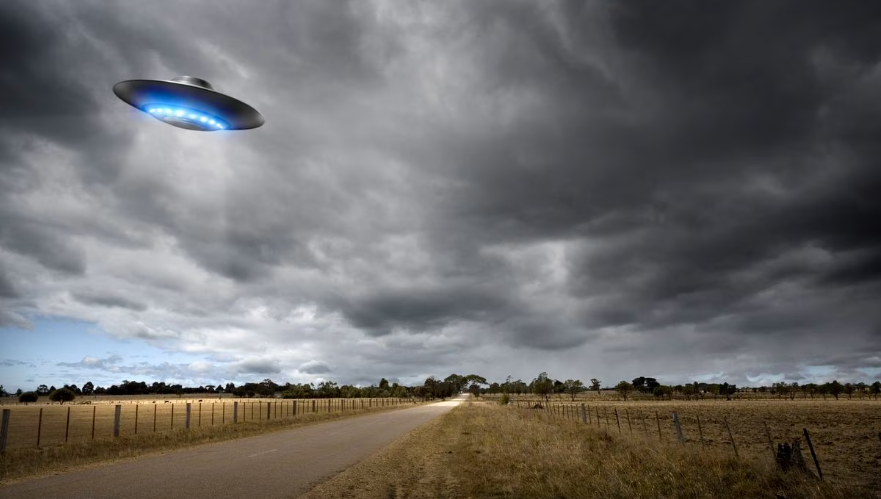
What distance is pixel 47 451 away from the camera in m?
20.9

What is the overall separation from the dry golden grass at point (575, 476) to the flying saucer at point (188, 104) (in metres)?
8.41

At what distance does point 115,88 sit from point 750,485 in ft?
53.1

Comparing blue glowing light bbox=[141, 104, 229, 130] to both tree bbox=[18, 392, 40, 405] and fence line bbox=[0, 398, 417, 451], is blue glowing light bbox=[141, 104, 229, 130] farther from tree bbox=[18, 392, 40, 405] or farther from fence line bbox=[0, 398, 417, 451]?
tree bbox=[18, 392, 40, 405]

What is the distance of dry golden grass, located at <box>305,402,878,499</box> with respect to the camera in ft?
38.4

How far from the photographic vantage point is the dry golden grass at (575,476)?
Result: 11.7 m

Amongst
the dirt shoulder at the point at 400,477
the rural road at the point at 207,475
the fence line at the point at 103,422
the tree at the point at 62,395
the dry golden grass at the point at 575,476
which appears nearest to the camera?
the dry golden grass at the point at 575,476

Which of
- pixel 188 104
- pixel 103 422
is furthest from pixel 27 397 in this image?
pixel 188 104

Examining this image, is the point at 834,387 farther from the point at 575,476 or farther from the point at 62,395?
the point at 62,395

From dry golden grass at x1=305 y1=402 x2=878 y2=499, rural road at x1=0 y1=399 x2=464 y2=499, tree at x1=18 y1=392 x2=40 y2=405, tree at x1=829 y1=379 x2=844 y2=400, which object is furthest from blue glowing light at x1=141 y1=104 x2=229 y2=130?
tree at x1=829 y1=379 x2=844 y2=400

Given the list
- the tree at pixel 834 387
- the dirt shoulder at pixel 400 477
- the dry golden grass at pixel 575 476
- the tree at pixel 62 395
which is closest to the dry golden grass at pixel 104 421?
the dirt shoulder at pixel 400 477

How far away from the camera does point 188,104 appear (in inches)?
318

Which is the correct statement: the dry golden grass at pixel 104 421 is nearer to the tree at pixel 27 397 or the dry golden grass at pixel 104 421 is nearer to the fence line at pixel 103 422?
the fence line at pixel 103 422

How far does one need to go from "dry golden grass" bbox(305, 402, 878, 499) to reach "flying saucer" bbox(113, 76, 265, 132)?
8407mm

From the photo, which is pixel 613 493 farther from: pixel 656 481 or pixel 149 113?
pixel 149 113
